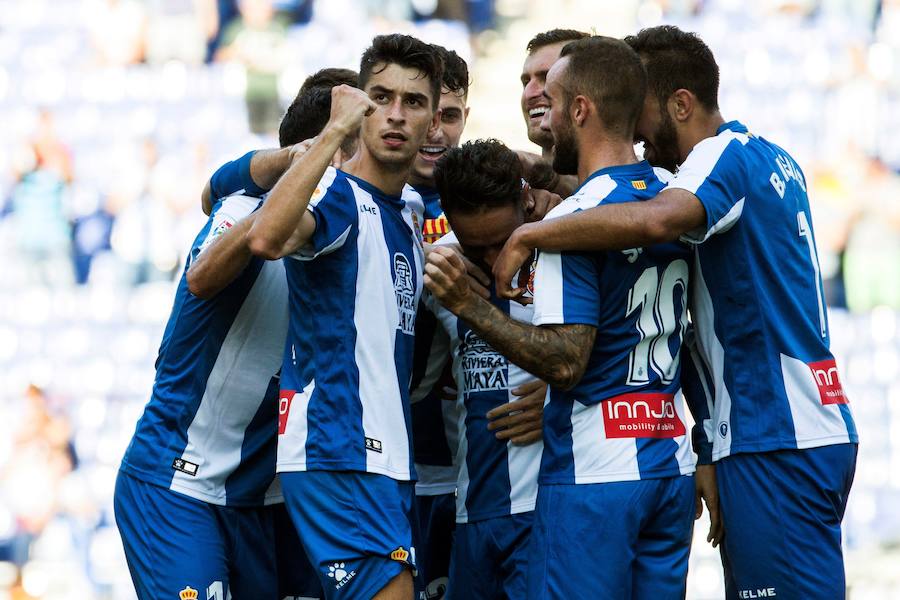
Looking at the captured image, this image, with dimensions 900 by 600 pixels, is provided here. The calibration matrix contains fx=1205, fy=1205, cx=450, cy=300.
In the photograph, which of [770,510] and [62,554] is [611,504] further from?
[62,554]

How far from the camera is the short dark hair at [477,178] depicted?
4332 mm

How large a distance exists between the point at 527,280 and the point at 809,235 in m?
1.05

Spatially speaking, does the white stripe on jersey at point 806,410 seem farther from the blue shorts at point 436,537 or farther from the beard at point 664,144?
the blue shorts at point 436,537

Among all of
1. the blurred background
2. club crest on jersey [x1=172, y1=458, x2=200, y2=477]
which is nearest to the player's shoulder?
club crest on jersey [x1=172, y1=458, x2=200, y2=477]

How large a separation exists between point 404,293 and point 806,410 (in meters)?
1.43

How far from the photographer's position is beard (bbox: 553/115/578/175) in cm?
412

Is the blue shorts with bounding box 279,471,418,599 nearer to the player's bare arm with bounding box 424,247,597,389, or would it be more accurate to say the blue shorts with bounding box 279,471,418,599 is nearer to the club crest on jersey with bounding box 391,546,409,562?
the club crest on jersey with bounding box 391,546,409,562

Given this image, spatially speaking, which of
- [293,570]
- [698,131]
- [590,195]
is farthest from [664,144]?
[293,570]

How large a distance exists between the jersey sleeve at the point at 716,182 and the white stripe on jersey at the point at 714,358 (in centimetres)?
24

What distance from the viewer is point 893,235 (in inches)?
368

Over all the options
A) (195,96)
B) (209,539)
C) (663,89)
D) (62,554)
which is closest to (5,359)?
(62,554)

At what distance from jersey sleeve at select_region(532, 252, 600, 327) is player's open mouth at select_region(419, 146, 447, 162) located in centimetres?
189

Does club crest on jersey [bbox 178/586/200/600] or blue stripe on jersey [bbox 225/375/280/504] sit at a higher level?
blue stripe on jersey [bbox 225/375/280/504]

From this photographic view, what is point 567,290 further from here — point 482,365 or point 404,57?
point 404,57
